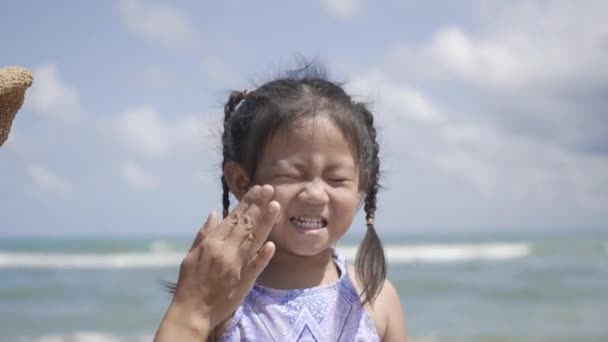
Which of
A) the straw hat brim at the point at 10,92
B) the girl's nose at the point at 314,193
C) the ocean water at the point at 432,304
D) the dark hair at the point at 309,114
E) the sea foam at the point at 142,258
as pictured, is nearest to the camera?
the straw hat brim at the point at 10,92

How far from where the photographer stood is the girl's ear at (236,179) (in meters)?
2.46

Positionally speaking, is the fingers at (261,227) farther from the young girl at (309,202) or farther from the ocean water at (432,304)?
the ocean water at (432,304)

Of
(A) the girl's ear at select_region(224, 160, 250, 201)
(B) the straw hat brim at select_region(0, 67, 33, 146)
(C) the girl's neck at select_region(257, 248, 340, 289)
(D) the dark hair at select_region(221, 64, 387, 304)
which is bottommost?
(C) the girl's neck at select_region(257, 248, 340, 289)

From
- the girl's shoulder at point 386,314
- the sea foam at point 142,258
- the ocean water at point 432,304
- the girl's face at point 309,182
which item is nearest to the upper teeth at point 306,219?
the girl's face at point 309,182

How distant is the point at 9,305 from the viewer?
1088 centimetres

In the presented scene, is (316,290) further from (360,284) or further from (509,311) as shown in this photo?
(509,311)

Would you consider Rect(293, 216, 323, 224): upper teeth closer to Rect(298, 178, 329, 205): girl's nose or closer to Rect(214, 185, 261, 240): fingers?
Rect(298, 178, 329, 205): girl's nose

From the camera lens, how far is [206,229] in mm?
1885

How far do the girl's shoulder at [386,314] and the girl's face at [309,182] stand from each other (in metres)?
0.31

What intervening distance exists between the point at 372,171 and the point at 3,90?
1.36m

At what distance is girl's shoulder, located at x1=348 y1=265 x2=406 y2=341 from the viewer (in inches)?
101

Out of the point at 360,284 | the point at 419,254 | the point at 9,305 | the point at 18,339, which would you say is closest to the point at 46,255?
the point at 419,254

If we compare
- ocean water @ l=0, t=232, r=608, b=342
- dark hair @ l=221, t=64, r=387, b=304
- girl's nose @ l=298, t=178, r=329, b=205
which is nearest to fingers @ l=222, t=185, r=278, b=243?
girl's nose @ l=298, t=178, r=329, b=205

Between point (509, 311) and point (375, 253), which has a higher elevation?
point (509, 311)
